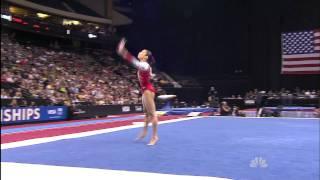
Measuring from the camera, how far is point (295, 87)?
1855 centimetres

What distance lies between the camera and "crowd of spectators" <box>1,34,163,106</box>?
8.31 meters

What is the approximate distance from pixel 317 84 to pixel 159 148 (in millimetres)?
14974

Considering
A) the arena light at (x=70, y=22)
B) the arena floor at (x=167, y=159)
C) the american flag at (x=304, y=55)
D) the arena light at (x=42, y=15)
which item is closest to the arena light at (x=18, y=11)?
the arena light at (x=42, y=15)

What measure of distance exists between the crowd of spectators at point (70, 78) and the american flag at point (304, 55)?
708 cm

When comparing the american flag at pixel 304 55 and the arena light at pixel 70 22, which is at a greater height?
the arena light at pixel 70 22

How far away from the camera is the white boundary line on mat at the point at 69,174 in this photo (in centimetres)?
285

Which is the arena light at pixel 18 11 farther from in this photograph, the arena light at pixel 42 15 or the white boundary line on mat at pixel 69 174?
the white boundary line on mat at pixel 69 174

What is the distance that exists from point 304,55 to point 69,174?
42.9ft

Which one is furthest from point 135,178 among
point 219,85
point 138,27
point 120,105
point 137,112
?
point 138,27

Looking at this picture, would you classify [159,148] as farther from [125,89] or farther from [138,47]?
[138,47]

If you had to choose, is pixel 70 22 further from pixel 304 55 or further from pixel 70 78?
pixel 304 55

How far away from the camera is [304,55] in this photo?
14.5 metres

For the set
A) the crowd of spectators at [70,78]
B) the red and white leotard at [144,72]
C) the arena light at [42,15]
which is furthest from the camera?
the arena light at [42,15]

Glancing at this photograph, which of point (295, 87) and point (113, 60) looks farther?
point (113, 60)
